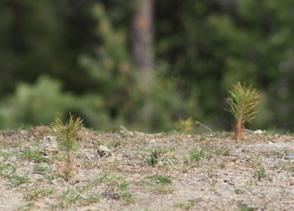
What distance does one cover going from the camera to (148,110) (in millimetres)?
→ 21031

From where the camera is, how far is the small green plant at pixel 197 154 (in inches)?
262

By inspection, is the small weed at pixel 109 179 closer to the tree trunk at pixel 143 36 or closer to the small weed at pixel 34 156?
the small weed at pixel 34 156

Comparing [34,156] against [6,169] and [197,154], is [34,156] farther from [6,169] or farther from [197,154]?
[197,154]

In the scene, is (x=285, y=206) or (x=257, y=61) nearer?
(x=285, y=206)

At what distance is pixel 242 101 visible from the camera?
7113mm

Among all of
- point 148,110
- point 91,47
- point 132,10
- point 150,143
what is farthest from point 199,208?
point 91,47

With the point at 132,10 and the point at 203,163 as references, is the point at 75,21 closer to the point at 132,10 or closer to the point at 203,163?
the point at 132,10

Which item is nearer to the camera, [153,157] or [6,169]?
[6,169]

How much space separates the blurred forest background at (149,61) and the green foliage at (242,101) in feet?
36.8

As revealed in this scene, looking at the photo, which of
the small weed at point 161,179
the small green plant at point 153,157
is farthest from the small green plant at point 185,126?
the small weed at point 161,179

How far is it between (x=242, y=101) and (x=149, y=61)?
17.6 m

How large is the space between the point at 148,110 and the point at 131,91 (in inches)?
30.6

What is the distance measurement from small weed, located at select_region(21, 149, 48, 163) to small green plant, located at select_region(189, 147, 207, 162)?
89cm

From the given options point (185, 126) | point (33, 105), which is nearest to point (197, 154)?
point (185, 126)
